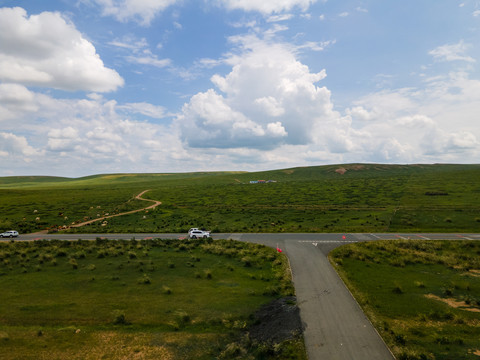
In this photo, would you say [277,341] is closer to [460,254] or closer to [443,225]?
[460,254]

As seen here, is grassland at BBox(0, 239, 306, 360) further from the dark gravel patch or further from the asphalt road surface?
the asphalt road surface

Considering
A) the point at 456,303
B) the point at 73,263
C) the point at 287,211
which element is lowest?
the point at 456,303

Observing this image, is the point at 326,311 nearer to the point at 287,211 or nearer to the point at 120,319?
the point at 120,319

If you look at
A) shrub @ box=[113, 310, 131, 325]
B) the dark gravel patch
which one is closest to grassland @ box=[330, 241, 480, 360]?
the dark gravel patch

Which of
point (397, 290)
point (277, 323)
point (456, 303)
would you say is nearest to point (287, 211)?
point (397, 290)

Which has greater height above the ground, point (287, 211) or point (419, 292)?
point (287, 211)

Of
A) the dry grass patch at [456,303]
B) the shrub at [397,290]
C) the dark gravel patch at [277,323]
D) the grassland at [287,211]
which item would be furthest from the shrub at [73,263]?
the dry grass patch at [456,303]

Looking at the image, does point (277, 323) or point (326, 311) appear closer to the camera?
point (277, 323)

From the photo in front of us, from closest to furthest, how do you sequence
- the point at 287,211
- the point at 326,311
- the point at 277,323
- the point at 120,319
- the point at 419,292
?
the point at 277,323 < the point at 120,319 < the point at 326,311 < the point at 419,292 < the point at 287,211
